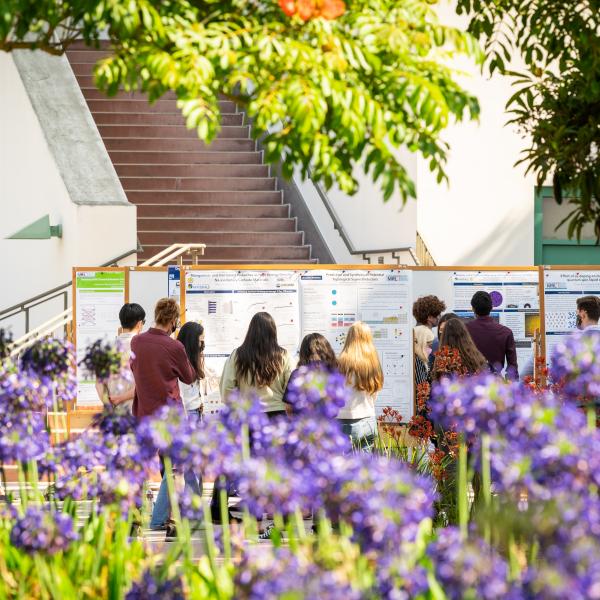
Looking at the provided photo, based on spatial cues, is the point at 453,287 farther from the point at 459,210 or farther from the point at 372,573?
the point at 372,573

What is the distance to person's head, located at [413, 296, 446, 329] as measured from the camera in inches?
378

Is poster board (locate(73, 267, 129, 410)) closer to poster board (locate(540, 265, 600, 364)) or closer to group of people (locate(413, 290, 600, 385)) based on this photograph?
group of people (locate(413, 290, 600, 385))

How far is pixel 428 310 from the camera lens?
9.62m

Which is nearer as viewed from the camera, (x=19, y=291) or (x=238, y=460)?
(x=238, y=460)

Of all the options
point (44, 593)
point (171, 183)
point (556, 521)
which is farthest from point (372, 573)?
point (171, 183)

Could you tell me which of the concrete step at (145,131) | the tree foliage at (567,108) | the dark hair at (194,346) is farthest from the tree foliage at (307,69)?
the concrete step at (145,131)

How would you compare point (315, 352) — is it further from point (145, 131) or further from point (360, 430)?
point (145, 131)

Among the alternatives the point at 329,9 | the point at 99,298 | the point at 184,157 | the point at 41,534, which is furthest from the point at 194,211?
the point at 41,534

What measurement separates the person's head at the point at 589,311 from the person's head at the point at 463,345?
122 cm

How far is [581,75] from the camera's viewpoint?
5.59m

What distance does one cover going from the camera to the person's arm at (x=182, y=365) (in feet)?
24.1

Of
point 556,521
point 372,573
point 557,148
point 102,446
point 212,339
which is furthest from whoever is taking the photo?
point 212,339

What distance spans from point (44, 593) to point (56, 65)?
40.4 ft

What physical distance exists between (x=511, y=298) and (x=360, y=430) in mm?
2913
